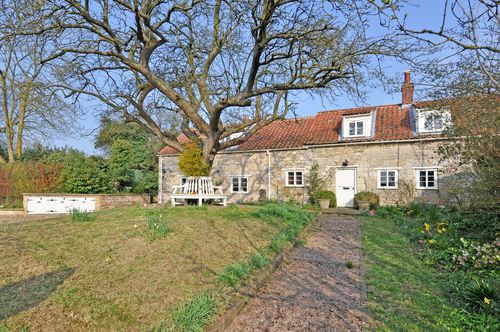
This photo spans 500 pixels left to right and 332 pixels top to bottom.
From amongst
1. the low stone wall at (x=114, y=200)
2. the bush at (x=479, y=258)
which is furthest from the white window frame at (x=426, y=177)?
the low stone wall at (x=114, y=200)

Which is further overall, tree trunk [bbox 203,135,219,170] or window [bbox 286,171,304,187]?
window [bbox 286,171,304,187]

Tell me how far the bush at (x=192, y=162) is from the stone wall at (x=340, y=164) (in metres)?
8.91

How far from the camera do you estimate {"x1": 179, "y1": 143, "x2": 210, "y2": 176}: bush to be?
37.5 ft

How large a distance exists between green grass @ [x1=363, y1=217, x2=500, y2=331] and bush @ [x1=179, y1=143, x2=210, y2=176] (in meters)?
6.58

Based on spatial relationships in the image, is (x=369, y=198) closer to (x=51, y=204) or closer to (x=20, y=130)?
(x=51, y=204)

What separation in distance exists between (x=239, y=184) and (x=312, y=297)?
16676mm

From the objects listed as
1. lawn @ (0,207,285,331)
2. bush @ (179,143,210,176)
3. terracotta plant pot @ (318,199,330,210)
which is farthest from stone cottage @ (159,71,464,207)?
lawn @ (0,207,285,331)

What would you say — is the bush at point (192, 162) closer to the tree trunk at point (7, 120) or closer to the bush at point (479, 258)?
the bush at point (479, 258)

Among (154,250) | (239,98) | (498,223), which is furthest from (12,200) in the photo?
(498,223)

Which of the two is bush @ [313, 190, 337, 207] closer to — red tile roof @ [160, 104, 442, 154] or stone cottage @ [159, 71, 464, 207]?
stone cottage @ [159, 71, 464, 207]

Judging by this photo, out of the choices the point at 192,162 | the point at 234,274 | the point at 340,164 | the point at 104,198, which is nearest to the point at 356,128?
the point at 340,164

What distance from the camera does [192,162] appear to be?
11430 mm

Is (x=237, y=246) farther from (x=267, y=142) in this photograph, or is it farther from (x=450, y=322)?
(x=267, y=142)

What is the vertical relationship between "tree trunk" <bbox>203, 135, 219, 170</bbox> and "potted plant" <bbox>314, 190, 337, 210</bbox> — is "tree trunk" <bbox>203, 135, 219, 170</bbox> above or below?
above
